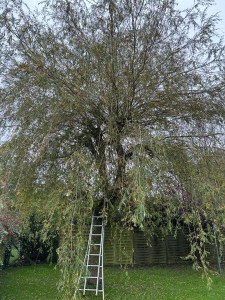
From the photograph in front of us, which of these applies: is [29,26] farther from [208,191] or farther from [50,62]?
[208,191]

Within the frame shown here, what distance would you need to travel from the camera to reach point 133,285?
6332 mm

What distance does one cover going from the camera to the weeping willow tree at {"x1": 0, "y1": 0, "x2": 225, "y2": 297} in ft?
12.7

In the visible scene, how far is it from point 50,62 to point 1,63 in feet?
3.07

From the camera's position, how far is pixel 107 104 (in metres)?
4.36

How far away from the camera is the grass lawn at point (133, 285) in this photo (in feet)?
17.4

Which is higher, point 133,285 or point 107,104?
point 107,104

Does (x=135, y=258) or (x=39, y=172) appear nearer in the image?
(x=39, y=172)

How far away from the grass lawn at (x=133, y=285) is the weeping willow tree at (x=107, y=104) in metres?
1.72

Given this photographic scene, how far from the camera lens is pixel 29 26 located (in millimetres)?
4379

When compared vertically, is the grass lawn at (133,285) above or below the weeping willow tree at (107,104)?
below

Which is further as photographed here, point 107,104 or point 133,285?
point 133,285

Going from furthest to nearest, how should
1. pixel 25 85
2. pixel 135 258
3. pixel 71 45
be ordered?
pixel 135 258, pixel 71 45, pixel 25 85

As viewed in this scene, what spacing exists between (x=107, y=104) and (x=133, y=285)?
14.6 ft

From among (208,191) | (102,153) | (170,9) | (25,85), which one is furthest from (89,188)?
(170,9)
